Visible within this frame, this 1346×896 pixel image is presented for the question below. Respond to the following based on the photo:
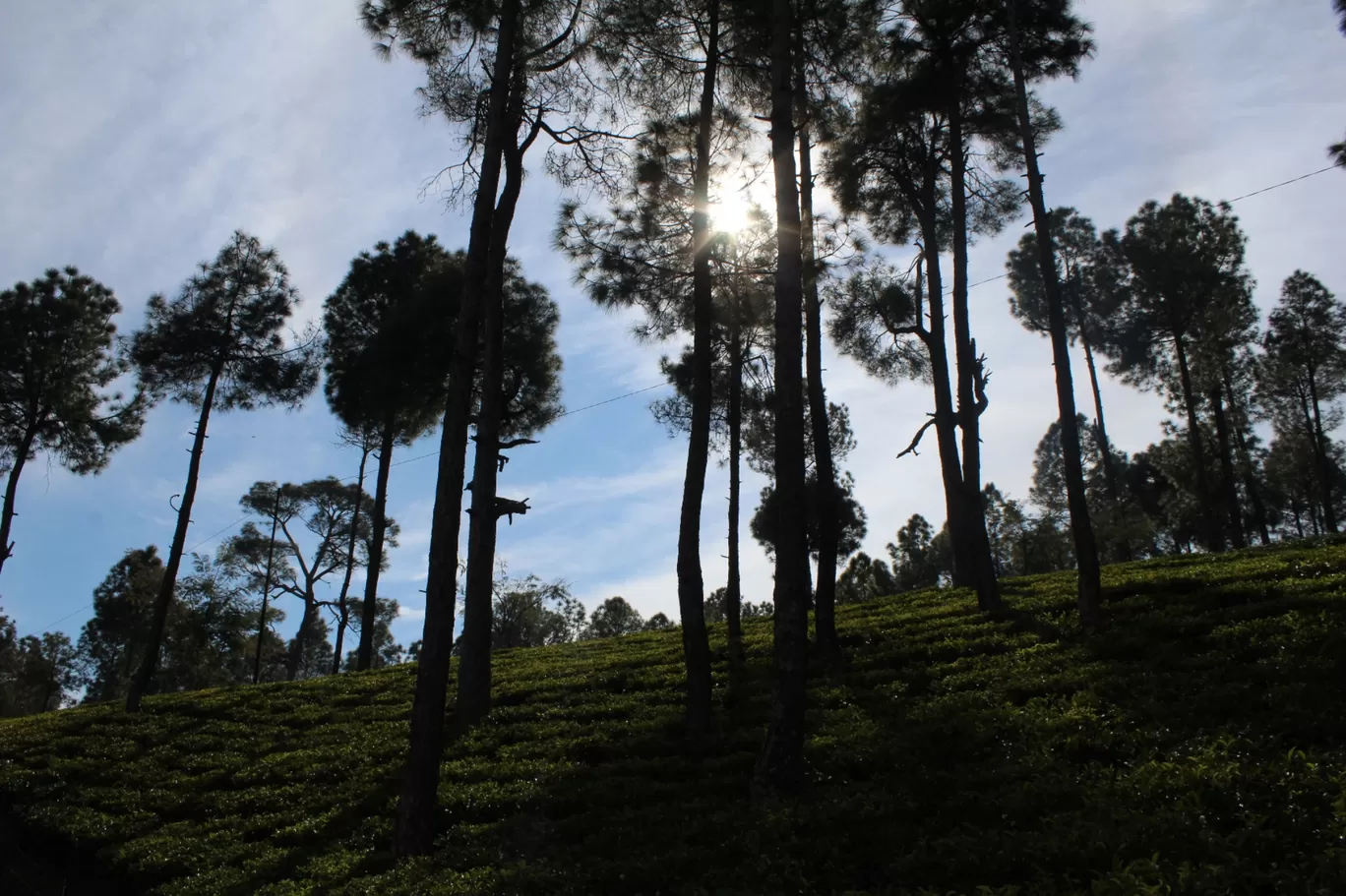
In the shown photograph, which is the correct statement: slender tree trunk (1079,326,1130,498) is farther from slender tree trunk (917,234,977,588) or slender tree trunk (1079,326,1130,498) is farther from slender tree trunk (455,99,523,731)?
slender tree trunk (455,99,523,731)

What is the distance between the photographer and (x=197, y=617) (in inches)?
1494

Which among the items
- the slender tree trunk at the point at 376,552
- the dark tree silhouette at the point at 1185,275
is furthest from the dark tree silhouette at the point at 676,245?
the dark tree silhouette at the point at 1185,275

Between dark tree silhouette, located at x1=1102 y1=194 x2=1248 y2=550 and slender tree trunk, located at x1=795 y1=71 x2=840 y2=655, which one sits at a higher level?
dark tree silhouette, located at x1=1102 y1=194 x2=1248 y2=550

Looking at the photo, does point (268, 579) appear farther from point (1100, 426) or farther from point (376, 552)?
point (1100, 426)

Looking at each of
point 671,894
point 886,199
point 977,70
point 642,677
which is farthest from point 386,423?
point 671,894

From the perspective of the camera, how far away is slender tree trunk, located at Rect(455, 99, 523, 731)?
1419 centimetres

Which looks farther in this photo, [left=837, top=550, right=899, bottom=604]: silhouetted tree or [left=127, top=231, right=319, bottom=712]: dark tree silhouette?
[left=837, top=550, right=899, bottom=604]: silhouetted tree

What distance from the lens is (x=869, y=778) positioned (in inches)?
332

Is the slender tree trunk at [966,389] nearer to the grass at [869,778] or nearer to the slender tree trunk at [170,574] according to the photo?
the grass at [869,778]

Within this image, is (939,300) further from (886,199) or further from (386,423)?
(386,423)

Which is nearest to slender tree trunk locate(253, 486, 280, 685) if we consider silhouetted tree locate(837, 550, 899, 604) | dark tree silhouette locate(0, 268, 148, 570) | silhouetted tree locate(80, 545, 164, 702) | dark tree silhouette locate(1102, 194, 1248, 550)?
silhouetted tree locate(80, 545, 164, 702)

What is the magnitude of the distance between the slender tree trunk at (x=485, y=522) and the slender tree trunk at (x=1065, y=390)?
362 inches

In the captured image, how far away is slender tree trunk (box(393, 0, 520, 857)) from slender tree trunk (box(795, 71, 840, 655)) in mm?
5056

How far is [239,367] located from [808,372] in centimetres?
1666
